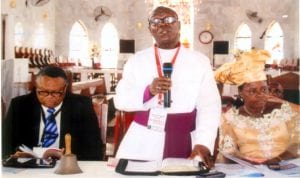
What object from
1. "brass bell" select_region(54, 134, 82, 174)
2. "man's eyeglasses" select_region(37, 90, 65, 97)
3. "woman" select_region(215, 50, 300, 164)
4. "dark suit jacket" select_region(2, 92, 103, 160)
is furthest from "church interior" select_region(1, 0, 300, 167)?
"brass bell" select_region(54, 134, 82, 174)

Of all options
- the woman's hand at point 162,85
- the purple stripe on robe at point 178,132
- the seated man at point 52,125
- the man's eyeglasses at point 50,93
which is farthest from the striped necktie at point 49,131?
the woman's hand at point 162,85

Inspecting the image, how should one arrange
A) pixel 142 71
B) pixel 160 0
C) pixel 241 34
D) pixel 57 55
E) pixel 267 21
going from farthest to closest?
pixel 241 34 → pixel 267 21 → pixel 57 55 → pixel 160 0 → pixel 142 71

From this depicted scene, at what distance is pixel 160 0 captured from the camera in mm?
10336

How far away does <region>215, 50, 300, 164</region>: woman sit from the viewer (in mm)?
2770

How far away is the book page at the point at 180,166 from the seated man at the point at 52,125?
920 mm

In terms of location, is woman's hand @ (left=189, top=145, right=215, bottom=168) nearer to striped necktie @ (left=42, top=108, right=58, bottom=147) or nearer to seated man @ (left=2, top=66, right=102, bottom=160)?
seated man @ (left=2, top=66, right=102, bottom=160)

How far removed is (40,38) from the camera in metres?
12.7

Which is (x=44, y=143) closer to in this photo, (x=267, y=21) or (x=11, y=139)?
(x=11, y=139)

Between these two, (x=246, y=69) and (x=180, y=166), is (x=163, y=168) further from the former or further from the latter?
(x=246, y=69)

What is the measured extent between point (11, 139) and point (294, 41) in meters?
10.4

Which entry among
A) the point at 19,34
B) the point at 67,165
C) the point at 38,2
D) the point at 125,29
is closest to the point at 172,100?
the point at 67,165

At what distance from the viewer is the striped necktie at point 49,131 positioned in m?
2.97

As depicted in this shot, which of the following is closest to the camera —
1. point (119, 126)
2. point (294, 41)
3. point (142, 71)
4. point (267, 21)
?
point (142, 71)

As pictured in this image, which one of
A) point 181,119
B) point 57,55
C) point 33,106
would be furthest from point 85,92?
point 57,55
